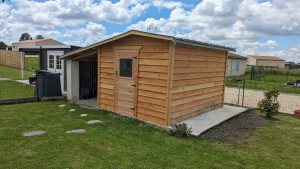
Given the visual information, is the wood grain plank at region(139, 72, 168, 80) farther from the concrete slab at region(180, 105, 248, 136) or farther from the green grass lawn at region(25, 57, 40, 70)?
the green grass lawn at region(25, 57, 40, 70)

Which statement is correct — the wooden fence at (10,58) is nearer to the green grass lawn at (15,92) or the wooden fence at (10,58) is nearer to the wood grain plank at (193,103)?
the green grass lawn at (15,92)

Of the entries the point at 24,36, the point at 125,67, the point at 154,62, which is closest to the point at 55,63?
the point at 125,67

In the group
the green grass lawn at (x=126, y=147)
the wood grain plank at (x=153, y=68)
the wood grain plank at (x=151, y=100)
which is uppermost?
the wood grain plank at (x=153, y=68)

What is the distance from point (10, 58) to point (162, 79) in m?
24.6

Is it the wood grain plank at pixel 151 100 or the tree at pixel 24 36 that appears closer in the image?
the wood grain plank at pixel 151 100

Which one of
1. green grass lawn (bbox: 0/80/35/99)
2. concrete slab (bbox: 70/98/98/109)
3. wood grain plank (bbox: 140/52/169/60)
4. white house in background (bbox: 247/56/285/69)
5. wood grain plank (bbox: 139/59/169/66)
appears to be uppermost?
white house in background (bbox: 247/56/285/69)

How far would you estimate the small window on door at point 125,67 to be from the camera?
6.75 metres

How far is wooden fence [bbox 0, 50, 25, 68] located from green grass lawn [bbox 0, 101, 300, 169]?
64.0ft

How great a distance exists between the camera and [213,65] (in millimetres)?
7816

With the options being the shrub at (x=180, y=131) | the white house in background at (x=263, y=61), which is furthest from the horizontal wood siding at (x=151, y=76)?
the white house in background at (x=263, y=61)

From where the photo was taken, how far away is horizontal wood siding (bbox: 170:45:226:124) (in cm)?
600

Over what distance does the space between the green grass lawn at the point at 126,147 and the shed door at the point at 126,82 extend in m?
0.70

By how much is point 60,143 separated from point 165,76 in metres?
3.07

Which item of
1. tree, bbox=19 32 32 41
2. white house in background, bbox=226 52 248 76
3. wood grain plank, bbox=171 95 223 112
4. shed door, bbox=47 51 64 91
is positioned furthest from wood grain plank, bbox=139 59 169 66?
tree, bbox=19 32 32 41
